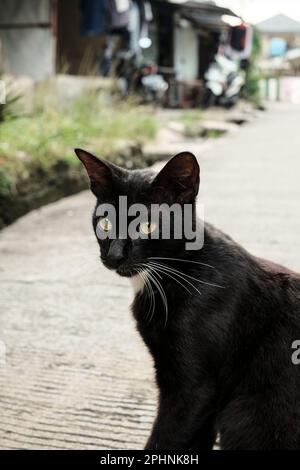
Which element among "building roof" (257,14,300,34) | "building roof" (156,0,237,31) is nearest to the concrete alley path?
"building roof" (156,0,237,31)

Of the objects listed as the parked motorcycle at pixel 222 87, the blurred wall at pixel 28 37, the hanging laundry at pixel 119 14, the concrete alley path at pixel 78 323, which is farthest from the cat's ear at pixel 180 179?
the parked motorcycle at pixel 222 87

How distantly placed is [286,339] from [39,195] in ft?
14.6

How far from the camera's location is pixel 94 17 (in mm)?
12625

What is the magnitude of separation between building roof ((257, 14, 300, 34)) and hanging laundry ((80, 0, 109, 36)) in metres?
33.7

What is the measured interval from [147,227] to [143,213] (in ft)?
0.15

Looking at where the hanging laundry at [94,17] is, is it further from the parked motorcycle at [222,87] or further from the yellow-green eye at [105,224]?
the yellow-green eye at [105,224]

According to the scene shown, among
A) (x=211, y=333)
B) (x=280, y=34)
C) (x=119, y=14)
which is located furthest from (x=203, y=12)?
(x=280, y=34)

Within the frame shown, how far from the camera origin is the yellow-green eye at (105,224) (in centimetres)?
212

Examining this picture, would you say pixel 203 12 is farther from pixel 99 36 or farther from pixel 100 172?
pixel 100 172

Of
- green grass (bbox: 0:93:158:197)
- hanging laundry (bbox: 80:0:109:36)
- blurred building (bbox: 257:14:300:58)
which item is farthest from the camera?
blurred building (bbox: 257:14:300:58)

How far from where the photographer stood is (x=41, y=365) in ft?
9.61

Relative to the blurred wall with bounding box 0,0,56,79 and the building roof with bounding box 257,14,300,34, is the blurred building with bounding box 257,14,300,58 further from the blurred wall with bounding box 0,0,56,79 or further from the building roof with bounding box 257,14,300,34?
the blurred wall with bounding box 0,0,56,79

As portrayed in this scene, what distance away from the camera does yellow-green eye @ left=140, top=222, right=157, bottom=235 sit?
6.74 feet

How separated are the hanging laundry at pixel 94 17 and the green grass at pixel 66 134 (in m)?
3.46
